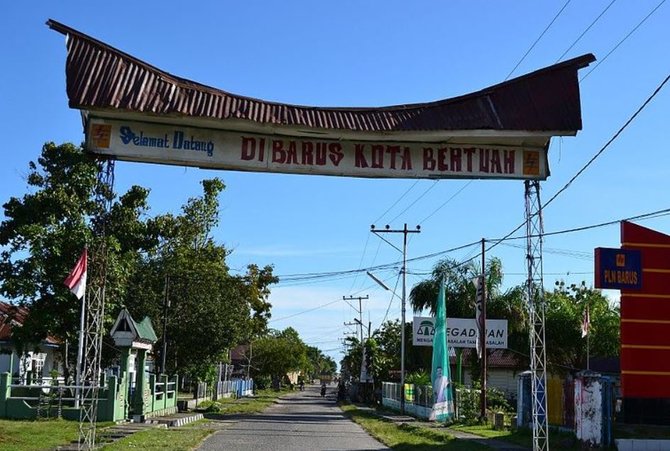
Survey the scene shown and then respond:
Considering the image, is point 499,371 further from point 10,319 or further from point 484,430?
point 10,319

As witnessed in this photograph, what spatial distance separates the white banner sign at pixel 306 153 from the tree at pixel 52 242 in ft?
55.9

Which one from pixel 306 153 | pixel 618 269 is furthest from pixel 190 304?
pixel 306 153

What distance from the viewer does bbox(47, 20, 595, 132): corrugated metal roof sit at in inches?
471

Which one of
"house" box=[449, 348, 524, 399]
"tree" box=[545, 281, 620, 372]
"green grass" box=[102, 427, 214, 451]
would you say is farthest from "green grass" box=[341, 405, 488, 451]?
"house" box=[449, 348, 524, 399]

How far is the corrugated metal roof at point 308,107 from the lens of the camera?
39.2ft

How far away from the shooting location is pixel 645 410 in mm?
22984

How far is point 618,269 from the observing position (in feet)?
76.7

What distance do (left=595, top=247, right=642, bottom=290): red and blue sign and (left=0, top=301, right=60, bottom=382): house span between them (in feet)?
65.4

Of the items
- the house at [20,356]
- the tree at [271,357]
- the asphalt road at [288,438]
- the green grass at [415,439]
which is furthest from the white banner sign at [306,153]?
the tree at [271,357]

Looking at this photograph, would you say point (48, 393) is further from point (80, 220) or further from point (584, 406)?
point (584, 406)

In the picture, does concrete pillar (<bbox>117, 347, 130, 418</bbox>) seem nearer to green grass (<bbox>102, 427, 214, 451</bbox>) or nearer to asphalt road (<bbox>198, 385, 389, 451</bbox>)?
green grass (<bbox>102, 427, 214, 451</bbox>)

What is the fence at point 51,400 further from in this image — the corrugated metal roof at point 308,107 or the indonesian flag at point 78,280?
the corrugated metal roof at point 308,107

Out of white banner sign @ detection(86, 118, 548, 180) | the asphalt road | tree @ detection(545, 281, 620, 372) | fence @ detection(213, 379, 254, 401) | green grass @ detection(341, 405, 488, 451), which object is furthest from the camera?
fence @ detection(213, 379, 254, 401)

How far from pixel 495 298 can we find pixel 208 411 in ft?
62.4
